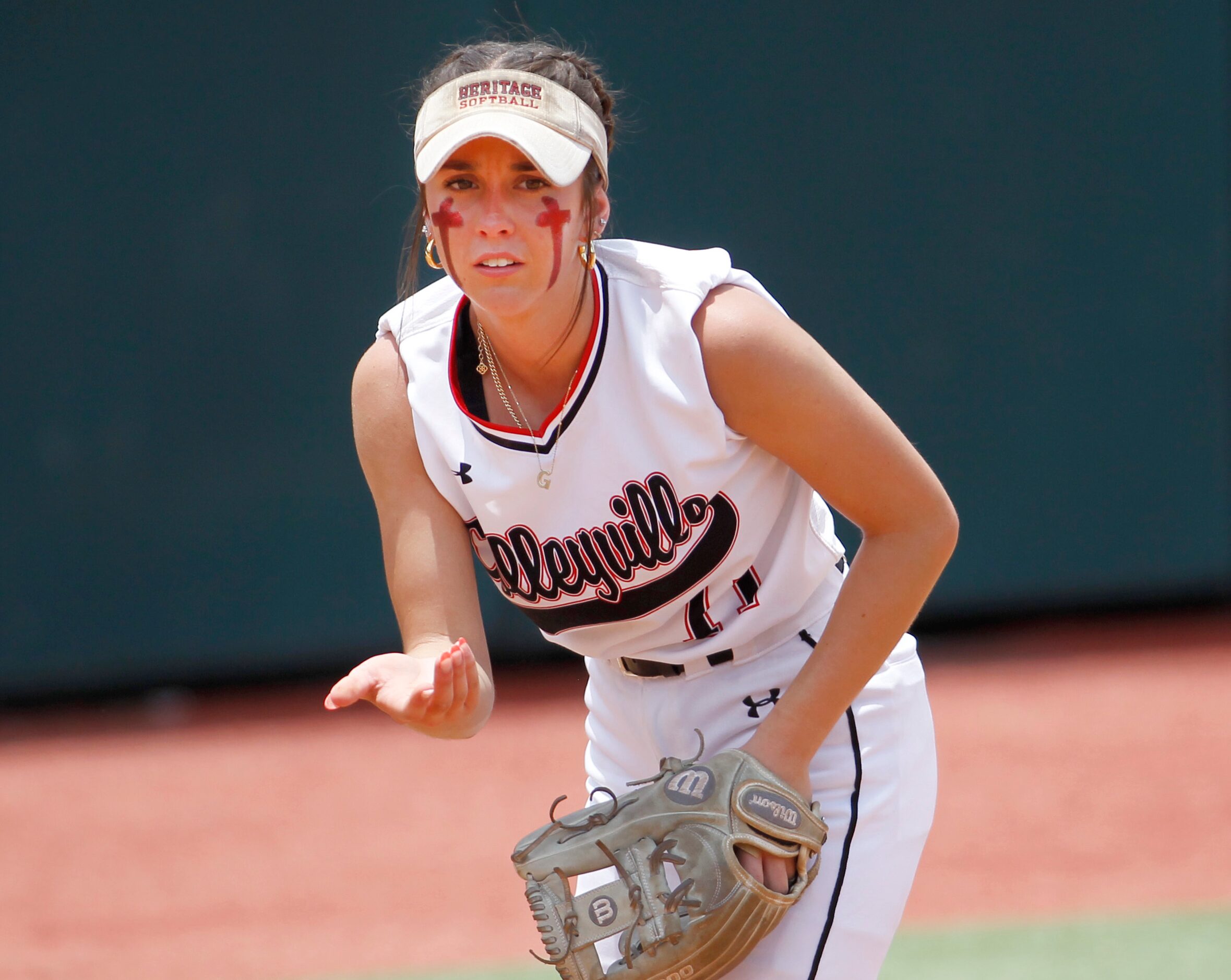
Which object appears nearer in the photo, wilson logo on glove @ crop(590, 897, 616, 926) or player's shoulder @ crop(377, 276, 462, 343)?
wilson logo on glove @ crop(590, 897, 616, 926)

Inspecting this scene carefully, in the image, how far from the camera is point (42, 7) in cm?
610

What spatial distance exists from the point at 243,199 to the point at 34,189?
88cm

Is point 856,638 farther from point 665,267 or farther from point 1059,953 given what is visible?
point 1059,953

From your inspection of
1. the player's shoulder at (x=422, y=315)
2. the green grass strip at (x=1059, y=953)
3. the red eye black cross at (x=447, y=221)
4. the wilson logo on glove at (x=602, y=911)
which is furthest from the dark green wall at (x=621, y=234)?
the wilson logo on glove at (x=602, y=911)

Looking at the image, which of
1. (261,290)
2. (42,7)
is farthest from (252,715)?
(42,7)

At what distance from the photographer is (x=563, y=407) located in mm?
2074

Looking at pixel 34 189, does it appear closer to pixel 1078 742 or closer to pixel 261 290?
pixel 261 290

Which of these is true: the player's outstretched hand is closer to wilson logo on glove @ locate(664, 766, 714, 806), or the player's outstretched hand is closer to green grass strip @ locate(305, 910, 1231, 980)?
wilson logo on glove @ locate(664, 766, 714, 806)

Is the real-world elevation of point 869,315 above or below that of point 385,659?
above

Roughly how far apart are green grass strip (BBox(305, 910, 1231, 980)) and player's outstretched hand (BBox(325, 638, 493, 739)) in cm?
205

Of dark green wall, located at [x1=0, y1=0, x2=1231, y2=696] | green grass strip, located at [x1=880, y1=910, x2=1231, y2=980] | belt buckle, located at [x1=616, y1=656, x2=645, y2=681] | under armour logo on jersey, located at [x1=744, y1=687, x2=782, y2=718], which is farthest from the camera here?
dark green wall, located at [x1=0, y1=0, x2=1231, y2=696]

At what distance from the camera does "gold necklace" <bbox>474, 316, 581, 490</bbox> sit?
2.08m

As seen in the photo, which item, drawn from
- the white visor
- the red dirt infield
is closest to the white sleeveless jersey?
the white visor

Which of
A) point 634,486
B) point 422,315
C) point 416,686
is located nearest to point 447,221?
point 422,315
